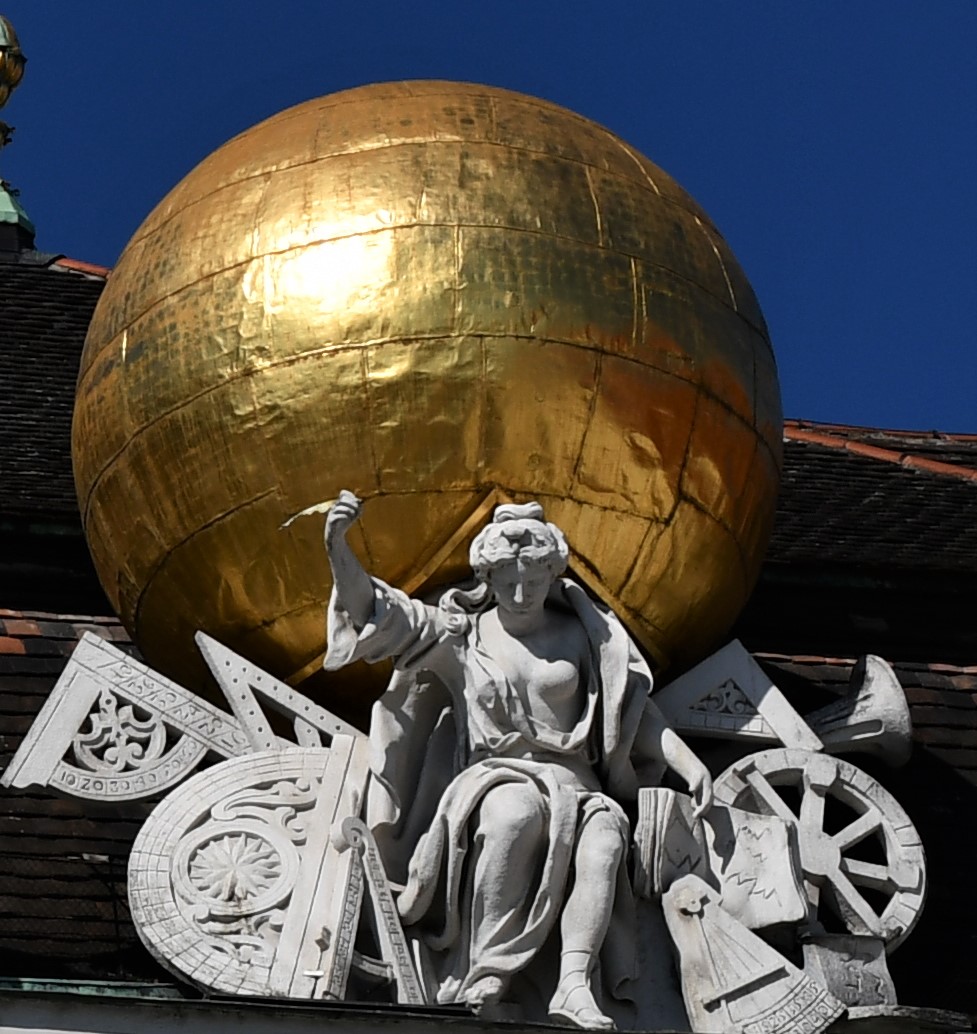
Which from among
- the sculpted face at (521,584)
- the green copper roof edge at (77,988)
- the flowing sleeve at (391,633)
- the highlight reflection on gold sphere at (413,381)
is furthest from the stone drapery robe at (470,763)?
the green copper roof edge at (77,988)

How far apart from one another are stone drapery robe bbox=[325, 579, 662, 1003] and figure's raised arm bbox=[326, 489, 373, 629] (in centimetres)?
4

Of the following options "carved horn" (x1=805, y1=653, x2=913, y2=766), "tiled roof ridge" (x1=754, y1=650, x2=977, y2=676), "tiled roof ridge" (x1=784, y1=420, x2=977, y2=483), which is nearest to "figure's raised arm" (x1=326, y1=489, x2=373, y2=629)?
"carved horn" (x1=805, y1=653, x2=913, y2=766)

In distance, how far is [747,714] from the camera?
16.5m

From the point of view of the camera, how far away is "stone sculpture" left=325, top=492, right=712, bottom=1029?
1517cm

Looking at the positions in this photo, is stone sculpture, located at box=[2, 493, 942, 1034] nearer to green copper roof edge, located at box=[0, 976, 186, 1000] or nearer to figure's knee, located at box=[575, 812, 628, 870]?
figure's knee, located at box=[575, 812, 628, 870]

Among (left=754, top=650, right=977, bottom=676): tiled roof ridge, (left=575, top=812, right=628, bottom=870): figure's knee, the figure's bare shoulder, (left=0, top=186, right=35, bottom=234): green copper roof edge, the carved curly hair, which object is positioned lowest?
(left=0, top=186, right=35, bottom=234): green copper roof edge

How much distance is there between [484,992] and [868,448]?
25.3ft

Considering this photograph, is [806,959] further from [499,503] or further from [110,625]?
[110,625]

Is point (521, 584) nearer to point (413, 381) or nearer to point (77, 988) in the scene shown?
point (413, 381)

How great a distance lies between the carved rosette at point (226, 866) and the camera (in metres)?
15.1

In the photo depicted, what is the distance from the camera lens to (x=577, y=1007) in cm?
1494

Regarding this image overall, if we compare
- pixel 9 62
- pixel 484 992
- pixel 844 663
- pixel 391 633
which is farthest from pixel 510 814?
pixel 9 62

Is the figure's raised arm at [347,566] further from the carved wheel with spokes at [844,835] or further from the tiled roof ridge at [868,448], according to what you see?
the tiled roof ridge at [868,448]

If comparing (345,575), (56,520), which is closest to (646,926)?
(345,575)
